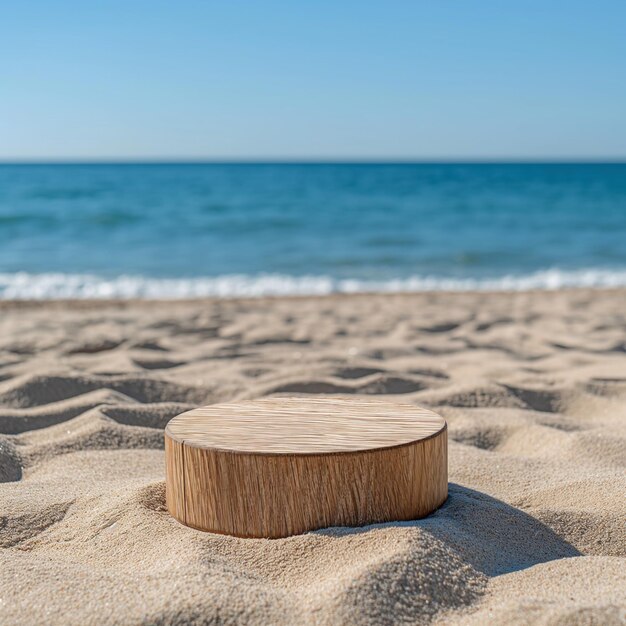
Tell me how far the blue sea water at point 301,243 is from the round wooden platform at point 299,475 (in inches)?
260

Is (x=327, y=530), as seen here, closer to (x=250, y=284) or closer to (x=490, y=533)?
(x=490, y=533)

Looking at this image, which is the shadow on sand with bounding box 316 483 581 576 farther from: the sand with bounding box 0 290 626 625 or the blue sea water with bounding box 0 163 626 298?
the blue sea water with bounding box 0 163 626 298

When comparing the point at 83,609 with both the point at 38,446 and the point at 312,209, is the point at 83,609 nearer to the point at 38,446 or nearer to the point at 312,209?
the point at 38,446

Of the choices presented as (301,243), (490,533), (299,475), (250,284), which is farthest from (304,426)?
(301,243)

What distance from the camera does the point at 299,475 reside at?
1.54m

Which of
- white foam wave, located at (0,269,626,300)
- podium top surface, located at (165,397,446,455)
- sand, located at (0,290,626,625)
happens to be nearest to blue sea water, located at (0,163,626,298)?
white foam wave, located at (0,269,626,300)

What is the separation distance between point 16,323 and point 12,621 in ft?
13.1

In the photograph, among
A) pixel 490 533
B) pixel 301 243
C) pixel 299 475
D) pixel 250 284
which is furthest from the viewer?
pixel 301 243

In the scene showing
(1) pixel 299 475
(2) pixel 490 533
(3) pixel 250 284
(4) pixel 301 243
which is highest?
(1) pixel 299 475

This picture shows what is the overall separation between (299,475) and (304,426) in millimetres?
197

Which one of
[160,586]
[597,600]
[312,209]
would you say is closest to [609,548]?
[597,600]

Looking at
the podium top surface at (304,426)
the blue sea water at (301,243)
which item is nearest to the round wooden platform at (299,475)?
the podium top surface at (304,426)

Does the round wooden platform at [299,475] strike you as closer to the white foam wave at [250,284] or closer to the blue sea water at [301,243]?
the white foam wave at [250,284]

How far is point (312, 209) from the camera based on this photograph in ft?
63.6
